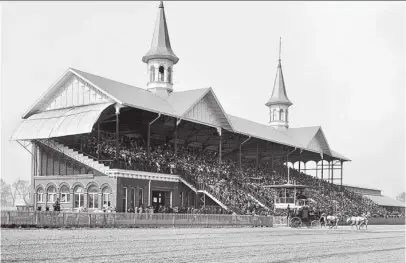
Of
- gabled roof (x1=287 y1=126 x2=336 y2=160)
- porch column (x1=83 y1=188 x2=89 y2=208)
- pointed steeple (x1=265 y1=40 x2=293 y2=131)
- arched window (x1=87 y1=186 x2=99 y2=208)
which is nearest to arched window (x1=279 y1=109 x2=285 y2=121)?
pointed steeple (x1=265 y1=40 x2=293 y2=131)

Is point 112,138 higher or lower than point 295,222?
higher

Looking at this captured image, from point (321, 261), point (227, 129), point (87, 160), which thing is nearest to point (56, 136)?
point (87, 160)

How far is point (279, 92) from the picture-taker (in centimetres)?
8606

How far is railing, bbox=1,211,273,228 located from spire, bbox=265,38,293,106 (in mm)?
43605

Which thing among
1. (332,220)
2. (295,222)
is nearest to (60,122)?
(295,222)

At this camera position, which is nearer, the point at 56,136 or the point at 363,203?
the point at 56,136

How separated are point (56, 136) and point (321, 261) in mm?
30215

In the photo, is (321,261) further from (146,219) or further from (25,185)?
(25,185)

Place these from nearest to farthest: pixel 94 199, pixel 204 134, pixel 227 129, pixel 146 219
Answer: pixel 146 219
pixel 94 199
pixel 227 129
pixel 204 134

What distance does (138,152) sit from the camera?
4766 centimetres

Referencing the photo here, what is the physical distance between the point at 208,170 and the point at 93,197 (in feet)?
39.3

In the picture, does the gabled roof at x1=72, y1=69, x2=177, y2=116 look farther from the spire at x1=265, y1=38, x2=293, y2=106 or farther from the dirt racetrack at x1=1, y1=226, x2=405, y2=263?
the spire at x1=265, y1=38, x2=293, y2=106

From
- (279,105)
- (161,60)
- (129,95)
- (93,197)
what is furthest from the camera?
(279,105)

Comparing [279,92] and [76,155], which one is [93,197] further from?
[279,92]
